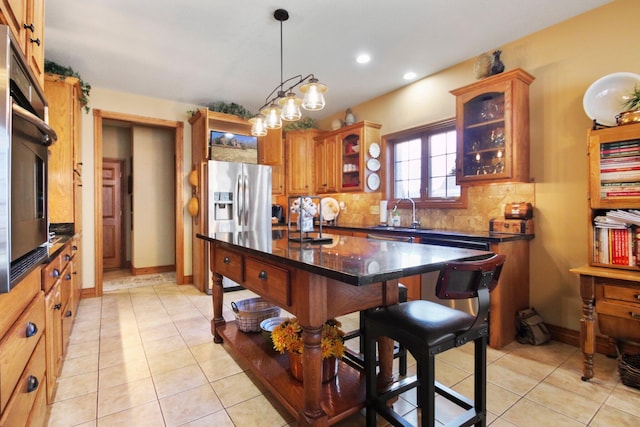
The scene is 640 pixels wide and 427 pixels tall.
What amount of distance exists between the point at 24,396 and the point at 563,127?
3681 millimetres

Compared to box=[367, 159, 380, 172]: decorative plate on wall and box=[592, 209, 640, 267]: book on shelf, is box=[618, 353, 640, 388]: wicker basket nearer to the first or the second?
box=[592, 209, 640, 267]: book on shelf

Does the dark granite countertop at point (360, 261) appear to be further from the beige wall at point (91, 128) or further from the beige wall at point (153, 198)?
the beige wall at point (153, 198)

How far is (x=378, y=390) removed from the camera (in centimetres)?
171

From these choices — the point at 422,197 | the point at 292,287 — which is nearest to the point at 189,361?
the point at 292,287

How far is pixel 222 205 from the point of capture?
4.18m

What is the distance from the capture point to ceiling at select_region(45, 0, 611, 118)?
243cm

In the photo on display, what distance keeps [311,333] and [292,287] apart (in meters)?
0.23

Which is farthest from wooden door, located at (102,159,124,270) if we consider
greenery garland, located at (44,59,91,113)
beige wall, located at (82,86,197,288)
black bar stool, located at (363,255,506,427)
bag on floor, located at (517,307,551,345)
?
bag on floor, located at (517,307,551,345)

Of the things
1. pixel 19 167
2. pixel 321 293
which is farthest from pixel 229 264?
pixel 19 167

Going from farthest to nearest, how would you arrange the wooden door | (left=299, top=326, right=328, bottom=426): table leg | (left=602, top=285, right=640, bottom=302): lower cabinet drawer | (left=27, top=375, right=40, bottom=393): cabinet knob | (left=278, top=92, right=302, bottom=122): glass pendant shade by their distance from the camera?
1. the wooden door
2. (left=278, top=92, right=302, bottom=122): glass pendant shade
3. (left=602, top=285, right=640, bottom=302): lower cabinet drawer
4. (left=299, top=326, right=328, bottom=426): table leg
5. (left=27, top=375, right=40, bottom=393): cabinet knob

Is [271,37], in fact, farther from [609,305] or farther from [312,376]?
[609,305]

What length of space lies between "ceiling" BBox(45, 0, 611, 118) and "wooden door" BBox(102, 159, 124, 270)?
2.18m

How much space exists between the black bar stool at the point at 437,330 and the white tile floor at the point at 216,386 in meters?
0.32

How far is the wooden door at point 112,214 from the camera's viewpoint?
562 cm
